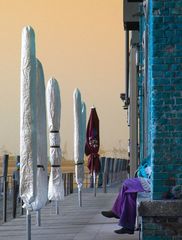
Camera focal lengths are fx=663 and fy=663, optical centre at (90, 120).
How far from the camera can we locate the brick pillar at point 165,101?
6.96 m

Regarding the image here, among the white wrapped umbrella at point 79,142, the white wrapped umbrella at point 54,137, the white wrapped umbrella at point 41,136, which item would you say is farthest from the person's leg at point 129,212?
the white wrapped umbrella at point 79,142

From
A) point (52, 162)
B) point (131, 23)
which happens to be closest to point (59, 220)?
point (52, 162)

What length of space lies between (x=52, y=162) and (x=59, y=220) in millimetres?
1049

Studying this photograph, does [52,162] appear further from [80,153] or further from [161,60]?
[161,60]

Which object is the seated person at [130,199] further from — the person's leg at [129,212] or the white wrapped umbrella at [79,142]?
the white wrapped umbrella at [79,142]

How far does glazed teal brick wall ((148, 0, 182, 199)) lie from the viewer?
6.96m

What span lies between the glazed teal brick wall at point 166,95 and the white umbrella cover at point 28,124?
1.79 meters

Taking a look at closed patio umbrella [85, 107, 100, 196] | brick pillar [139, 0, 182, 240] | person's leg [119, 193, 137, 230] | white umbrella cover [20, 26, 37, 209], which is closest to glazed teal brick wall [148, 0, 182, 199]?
brick pillar [139, 0, 182, 240]

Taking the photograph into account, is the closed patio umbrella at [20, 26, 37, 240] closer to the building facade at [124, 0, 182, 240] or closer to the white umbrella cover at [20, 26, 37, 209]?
the white umbrella cover at [20, 26, 37, 209]

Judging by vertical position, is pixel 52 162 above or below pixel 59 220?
above

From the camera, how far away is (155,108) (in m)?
7.02

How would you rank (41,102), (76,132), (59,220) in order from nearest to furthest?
(41,102) < (59,220) < (76,132)

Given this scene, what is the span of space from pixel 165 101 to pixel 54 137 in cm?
518

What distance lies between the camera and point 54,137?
11.9 metres
